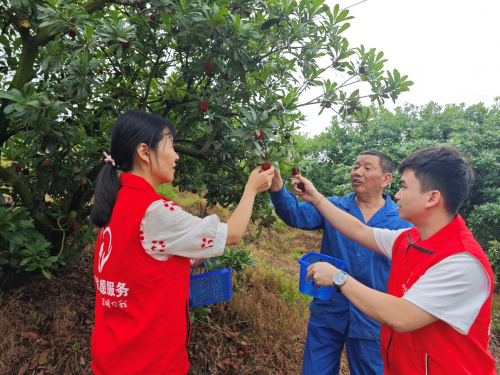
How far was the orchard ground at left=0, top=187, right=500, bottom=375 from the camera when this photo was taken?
250 cm

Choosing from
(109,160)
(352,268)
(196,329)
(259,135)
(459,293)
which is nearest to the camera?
(459,293)

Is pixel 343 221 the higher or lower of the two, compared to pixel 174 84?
lower

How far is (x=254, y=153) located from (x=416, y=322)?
3.33 feet

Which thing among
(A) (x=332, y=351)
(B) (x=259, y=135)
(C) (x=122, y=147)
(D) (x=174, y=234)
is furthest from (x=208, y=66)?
(A) (x=332, y=351)

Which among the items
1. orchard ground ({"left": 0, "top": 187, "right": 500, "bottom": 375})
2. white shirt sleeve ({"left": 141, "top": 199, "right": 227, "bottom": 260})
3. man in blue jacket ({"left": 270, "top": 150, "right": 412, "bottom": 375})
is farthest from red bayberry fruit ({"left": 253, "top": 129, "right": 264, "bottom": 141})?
orchard ground ({"left": 0, "top": 187, "right": 500, "bottom": 375})

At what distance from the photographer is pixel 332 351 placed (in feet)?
6.61

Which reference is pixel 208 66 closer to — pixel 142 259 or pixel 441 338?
pixel 142 259

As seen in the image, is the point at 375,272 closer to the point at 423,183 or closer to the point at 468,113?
the point at 423,183

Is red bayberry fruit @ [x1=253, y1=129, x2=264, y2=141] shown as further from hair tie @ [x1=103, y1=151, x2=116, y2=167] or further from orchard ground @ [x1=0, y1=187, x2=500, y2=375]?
orchard ground @ [x1=0, y1=187, x2=500, y2=375]

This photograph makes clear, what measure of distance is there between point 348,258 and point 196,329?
5.66 feet

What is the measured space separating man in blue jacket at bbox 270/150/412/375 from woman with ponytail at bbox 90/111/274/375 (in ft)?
2.92

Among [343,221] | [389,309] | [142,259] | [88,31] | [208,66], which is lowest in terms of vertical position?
[389,309]

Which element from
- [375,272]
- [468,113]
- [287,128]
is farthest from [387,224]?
[468,113]

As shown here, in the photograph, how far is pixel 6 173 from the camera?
234cm
